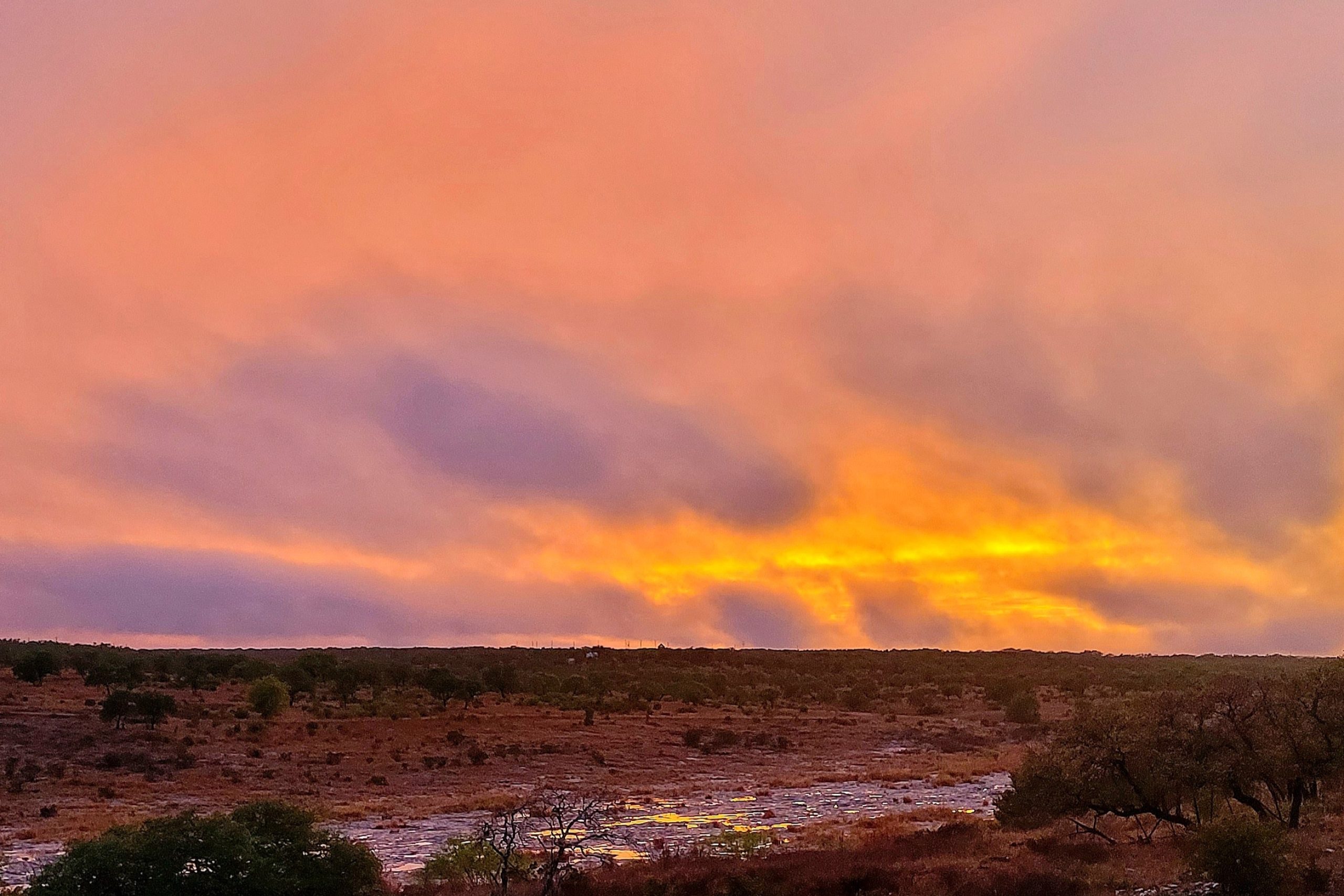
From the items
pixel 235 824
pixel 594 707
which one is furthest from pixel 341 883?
pixel 594 707

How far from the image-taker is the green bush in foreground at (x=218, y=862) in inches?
794

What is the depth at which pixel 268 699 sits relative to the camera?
7019cm

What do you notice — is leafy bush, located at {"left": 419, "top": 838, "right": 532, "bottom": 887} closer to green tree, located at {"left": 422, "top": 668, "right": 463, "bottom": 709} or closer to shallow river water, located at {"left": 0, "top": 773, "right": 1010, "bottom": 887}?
shallow river water, located at {"left": 0, "top": 773, "right": 1010, "bottom": 887}

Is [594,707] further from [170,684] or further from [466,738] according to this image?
[170,684]

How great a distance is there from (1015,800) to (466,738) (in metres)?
42.9

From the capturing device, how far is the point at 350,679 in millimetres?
93375

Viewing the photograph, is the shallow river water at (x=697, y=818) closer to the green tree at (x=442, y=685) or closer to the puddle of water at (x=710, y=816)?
the puddle of water at (x=710, y=816)

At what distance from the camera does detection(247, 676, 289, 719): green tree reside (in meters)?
70.1

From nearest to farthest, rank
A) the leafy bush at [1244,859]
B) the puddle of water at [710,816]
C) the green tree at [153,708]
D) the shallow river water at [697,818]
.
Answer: the leafy bush at [1244,859], the shallow river water at [697,818], the puddle of water at [710,816], the green tree at [153,708]

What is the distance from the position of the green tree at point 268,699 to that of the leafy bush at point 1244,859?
60.8 m

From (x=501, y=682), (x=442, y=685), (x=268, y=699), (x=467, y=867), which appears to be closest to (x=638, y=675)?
(x=501, y=682)

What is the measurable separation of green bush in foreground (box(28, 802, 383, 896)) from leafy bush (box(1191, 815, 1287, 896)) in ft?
62.3

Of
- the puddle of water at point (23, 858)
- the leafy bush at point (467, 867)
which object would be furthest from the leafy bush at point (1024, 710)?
the puddle of water at point (23, 858)

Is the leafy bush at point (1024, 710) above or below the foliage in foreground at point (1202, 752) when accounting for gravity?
below
